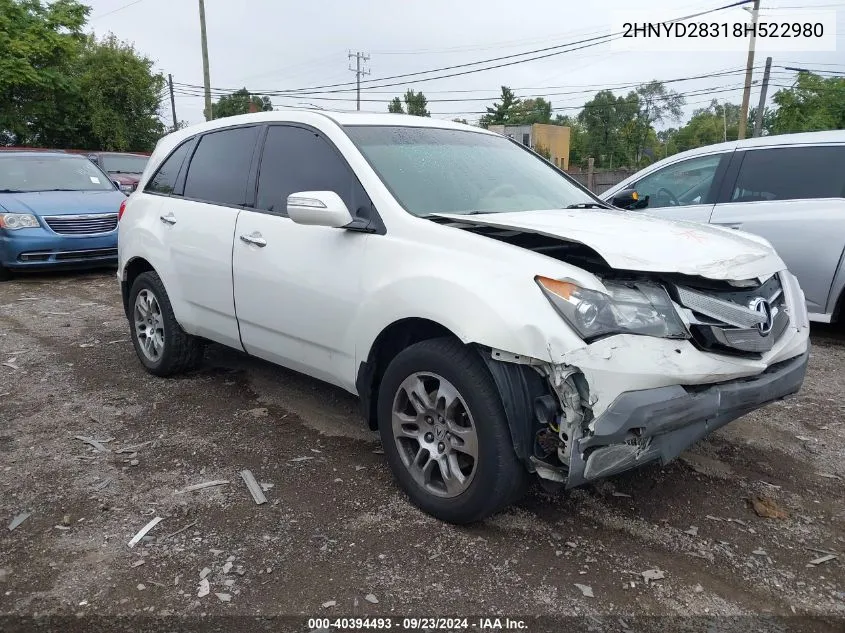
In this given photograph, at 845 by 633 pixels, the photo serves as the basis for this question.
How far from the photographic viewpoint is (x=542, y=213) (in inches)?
134

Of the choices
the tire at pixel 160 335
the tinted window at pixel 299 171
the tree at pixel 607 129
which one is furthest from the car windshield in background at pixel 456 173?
the tree at pixel 607 129

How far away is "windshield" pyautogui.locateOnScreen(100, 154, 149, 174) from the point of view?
15.5m

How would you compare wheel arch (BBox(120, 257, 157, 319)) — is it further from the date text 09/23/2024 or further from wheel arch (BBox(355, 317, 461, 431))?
the date text 09/23/2024

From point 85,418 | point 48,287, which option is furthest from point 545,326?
point 48,287

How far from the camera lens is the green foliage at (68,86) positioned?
2567 cm

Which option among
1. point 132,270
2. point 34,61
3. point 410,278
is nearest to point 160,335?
point 132,270

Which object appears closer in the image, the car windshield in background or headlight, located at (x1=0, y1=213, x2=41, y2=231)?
the car windshield in background

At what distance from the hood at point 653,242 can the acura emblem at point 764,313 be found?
0.11 meters

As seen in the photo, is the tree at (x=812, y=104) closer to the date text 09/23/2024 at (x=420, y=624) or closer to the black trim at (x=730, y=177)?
the black trim at (x=730, y=177)

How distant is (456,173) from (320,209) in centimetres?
90

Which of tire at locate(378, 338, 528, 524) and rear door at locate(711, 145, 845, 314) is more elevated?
rear door at locate(711, 145, 845, 314)

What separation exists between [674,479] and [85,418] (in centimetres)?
352

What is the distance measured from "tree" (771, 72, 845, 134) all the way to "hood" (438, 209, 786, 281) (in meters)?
41.8

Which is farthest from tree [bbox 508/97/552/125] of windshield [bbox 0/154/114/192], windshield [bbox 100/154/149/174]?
windshield [bbox 0/154/114/192]
